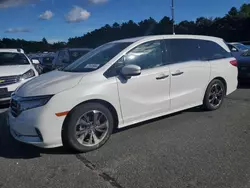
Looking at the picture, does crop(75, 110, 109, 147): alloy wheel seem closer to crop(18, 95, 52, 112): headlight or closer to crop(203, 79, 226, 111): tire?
crop(18, 95, 52, 112): headlight

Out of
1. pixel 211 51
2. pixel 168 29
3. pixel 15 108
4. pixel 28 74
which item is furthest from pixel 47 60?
pixel 168 29

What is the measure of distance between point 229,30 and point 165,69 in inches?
1975

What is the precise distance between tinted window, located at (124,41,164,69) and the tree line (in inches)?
1350

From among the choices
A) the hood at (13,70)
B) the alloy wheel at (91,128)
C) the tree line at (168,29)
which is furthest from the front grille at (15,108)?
the tree line at (168,29)

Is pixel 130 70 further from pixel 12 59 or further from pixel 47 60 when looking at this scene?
pixel 47 60

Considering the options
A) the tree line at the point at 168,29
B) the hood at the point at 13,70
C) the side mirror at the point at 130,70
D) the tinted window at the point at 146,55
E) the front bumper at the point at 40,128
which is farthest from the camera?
the tree line at the point at 168,29

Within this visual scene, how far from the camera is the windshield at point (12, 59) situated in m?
8.16

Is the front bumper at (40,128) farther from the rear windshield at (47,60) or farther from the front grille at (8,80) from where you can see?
the rear windshield at (47,60)

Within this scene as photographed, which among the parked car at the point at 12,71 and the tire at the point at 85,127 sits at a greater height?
the parked car at the point at 12,71

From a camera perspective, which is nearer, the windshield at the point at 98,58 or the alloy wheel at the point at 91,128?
the alloy wheel at the point at 91,128

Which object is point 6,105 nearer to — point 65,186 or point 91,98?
point 91,98

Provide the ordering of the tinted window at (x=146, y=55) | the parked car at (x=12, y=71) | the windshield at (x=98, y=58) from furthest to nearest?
the parked car at (x=12, y=71), the tinted window at (x=146, y=55), the windshield at (x=98, y=58)

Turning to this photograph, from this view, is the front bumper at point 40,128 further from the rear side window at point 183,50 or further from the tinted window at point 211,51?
the tinted window at point 211,51

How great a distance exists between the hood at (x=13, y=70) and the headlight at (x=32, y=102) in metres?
3.53
